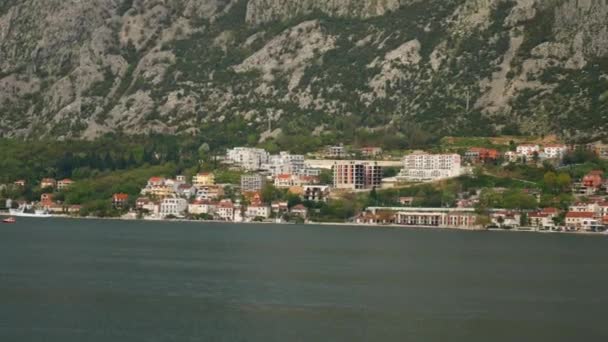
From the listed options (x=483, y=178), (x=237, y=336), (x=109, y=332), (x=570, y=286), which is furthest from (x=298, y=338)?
(x=483, y=178)

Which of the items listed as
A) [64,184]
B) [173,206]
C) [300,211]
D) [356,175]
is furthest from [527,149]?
[64,184]

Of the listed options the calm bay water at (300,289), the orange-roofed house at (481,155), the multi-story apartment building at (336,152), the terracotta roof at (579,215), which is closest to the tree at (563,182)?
the terracotta roof at (579,215)

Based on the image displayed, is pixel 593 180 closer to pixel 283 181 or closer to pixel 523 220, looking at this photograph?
pixel 523 220

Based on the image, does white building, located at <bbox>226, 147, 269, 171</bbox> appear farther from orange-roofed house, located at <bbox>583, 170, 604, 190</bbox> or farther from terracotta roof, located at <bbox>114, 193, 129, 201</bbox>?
orange-roofed house, located at <bbox>583, 170, 604, 190</bbox>

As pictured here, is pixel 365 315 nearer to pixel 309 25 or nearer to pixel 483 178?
pixel 483 178

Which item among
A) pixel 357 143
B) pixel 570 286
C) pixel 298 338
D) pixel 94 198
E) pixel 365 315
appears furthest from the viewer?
pixel 357 143

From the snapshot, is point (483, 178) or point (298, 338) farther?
point (483, 178)

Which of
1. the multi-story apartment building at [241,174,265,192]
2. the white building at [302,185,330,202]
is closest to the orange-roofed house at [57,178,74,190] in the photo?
the multi-story apartment building at [241,174,265,192]
